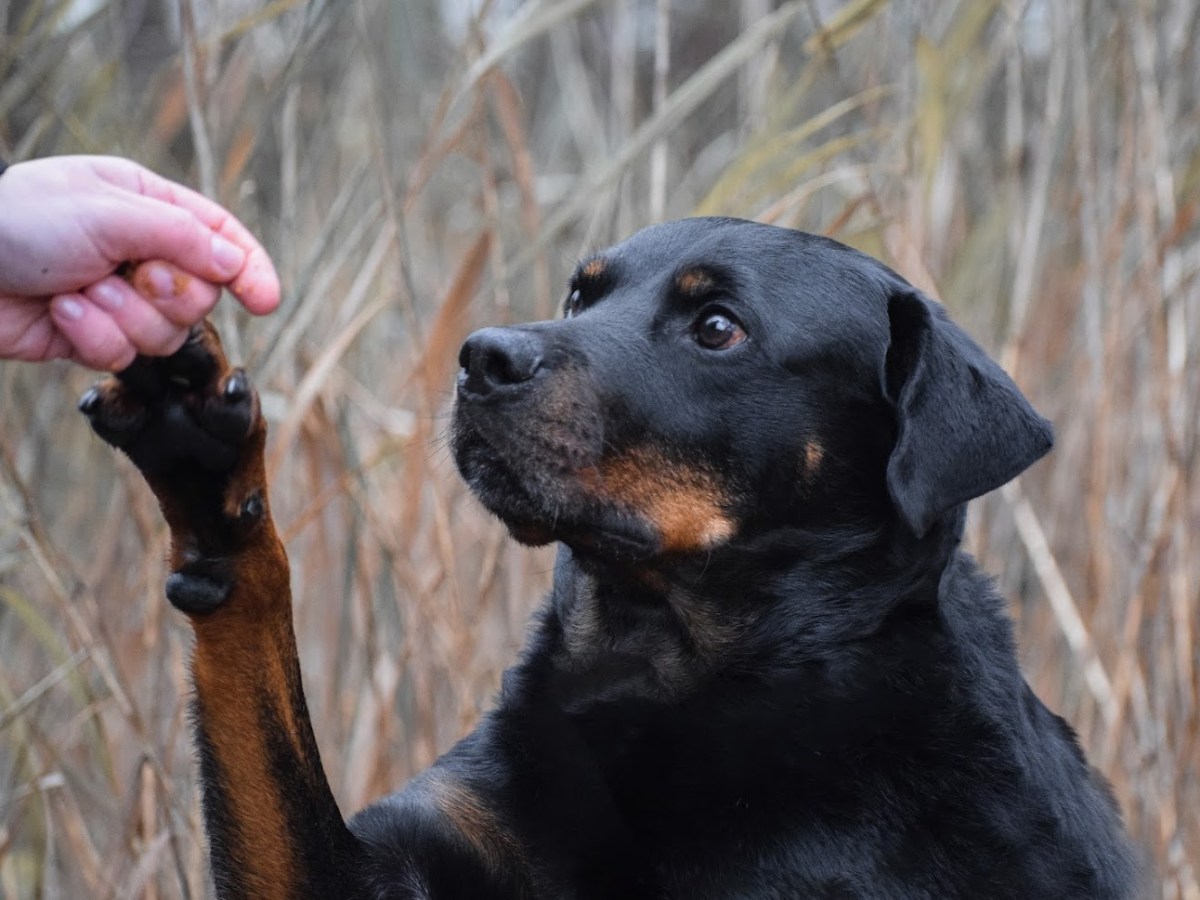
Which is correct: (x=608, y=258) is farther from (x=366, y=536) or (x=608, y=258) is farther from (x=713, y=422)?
(x=366, y=536)

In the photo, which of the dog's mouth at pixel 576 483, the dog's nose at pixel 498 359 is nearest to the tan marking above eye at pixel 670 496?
the dog's mouth at pixel 576 483

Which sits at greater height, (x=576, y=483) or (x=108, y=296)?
(x=108, y=296)

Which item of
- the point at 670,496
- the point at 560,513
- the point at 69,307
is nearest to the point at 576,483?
the point at 560,513

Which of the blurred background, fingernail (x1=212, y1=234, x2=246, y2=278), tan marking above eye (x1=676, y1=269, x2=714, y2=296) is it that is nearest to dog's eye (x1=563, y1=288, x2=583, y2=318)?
tan marking above eye (x1=676, y1=269, x2=714, y2=296)

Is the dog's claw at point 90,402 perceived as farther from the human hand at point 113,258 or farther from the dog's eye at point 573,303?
the dog's eye at point 573,303

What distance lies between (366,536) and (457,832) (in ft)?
4.72

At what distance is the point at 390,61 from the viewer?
3.49 m

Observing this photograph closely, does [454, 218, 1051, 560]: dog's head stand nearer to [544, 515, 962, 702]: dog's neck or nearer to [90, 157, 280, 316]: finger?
[544, 515, 962, 702]: dog's neck

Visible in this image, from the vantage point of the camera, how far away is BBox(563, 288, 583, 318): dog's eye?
2.76 meters

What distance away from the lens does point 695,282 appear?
2.49 meters

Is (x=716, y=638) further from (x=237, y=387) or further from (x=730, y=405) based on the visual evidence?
(x=237, y=387)

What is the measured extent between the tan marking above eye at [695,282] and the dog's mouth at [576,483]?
1.03 feet

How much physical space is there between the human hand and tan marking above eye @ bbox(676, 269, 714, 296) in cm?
93

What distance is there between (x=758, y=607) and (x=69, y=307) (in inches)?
49.1
